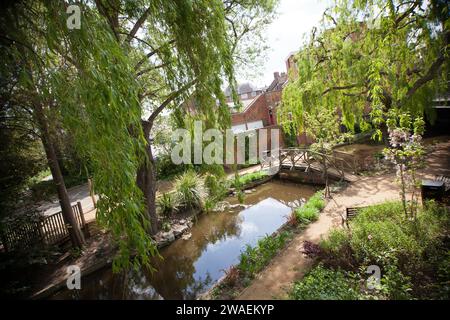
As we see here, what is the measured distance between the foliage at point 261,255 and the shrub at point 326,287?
42.2 inches

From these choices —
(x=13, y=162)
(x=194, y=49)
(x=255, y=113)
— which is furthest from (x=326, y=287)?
(x=255, y=113)

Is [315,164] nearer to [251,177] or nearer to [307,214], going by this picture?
[251,177]

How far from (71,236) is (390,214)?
8.44 meters

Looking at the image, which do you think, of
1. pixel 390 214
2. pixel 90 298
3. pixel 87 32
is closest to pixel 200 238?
pixel 90 298

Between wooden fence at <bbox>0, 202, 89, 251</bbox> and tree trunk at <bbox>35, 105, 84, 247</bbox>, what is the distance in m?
0.27

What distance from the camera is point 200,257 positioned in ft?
22.9

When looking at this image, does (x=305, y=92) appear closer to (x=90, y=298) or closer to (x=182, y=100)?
(x=182, y=100)

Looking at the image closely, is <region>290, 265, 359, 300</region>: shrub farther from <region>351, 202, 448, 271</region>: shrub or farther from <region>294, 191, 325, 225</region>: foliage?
<region>294, 191, 325, 225</region>: foliage

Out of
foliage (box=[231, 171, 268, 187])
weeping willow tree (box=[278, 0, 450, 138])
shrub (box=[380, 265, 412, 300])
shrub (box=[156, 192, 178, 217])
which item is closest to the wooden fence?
shrub (box=[156, 192, 178, 217])

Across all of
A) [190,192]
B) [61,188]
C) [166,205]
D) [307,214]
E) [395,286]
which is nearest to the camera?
[395,286]

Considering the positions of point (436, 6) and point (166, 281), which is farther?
point (166, 281)

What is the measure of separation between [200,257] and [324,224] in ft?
11.5

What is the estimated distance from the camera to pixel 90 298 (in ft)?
18.5
